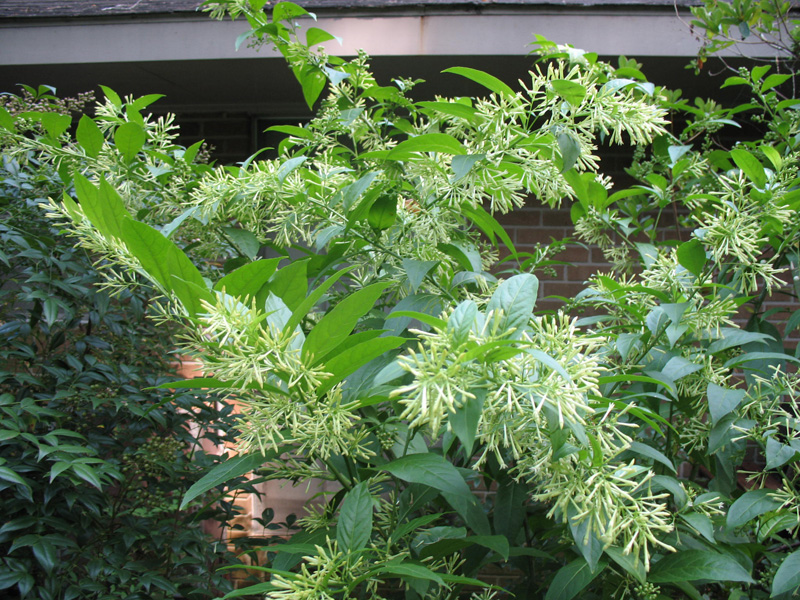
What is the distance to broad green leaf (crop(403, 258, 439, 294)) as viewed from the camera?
114 cm

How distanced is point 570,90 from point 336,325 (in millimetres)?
589

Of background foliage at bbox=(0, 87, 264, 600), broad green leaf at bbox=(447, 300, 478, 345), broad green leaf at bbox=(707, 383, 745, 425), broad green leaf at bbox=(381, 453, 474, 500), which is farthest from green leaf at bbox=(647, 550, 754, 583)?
background foliage at bbox=(0, 87, 264, 600)

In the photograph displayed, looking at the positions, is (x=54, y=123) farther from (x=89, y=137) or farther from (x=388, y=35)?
(x=388, y=35)

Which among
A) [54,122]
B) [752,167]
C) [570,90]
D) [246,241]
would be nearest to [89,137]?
[54,122]

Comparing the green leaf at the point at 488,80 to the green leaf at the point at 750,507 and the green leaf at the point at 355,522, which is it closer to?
Answer: the green leaf at the point at 355,522

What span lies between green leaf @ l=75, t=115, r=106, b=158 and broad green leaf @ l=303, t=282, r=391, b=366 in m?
0.94

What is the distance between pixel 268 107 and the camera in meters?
3.48

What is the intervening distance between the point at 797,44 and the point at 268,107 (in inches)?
102

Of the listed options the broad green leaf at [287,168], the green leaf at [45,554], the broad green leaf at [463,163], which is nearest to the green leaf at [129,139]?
the broad green leaf at [287,168]

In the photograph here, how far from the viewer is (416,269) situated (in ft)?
3.82

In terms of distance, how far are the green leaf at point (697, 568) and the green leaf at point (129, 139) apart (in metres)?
1.38

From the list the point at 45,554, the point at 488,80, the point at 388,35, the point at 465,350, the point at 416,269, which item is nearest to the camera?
the point at 465,350

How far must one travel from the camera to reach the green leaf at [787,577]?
0.99m

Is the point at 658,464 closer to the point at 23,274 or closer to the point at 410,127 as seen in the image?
the point at 410,127
